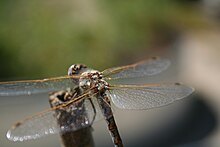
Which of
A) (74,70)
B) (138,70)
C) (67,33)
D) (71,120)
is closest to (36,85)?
(74,70)

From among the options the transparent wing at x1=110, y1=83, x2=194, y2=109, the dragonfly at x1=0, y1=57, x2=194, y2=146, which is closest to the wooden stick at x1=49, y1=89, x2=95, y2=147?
the dragonfly at x1=0, y1=57, x2=194, y2=146

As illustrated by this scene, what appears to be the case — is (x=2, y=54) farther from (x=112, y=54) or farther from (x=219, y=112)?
(x=219, y=112)

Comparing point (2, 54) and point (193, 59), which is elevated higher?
point (2, 54)

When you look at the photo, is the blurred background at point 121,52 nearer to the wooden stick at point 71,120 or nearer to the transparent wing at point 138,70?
the transparent wing at point 138,70

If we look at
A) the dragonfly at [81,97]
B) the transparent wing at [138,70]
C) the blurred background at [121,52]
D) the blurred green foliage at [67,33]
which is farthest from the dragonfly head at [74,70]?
the blurred green foliage at [67,33]

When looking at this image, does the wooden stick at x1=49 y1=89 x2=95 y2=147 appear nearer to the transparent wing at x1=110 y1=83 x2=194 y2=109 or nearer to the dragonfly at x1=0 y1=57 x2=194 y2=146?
the dragonfly at x1=0 y1=57 x2=194 y2=146

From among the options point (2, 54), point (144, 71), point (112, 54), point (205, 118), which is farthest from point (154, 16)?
point (144, 71)

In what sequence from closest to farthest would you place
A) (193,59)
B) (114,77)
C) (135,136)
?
(114,77) → (135,136) → (193,59)
